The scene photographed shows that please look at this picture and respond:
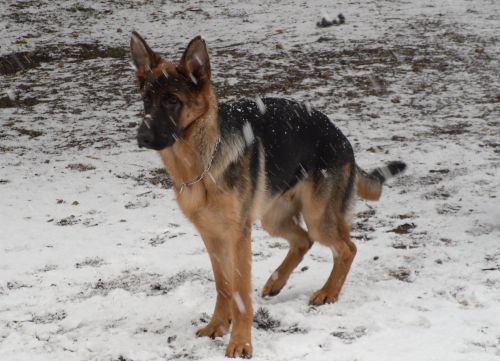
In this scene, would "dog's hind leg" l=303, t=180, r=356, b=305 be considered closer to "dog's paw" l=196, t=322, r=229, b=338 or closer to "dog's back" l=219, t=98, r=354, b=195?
"dog's back" l=219, t=98, r=354, b=195

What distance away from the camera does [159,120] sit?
354 cm

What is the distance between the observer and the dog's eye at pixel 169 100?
3.55m

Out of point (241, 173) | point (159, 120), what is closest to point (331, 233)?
point (241, 173)

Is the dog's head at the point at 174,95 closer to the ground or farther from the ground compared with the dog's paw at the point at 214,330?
farther from the ground

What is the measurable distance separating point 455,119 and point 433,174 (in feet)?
8.86

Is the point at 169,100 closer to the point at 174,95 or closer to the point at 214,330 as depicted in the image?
the point at 174,95

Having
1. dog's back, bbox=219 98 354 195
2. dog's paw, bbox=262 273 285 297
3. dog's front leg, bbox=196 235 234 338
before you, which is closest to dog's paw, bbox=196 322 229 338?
dog's front leg, bbox=196 235 234 338

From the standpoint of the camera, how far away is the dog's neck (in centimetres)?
375

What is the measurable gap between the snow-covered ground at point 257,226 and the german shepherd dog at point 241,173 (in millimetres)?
357

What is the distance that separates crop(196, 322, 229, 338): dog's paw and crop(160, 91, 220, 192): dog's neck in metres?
1.08

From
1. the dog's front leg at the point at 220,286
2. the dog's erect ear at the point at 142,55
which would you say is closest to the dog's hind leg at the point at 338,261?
the dog's front leg at the point at 220,286

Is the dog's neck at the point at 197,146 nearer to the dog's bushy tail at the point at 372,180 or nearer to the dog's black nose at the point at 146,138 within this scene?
the dog's black nose at the point at 146,138

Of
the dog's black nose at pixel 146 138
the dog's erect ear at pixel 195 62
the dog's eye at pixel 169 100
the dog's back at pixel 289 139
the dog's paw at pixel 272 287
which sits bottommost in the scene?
the dog's paw at pixel 272 287

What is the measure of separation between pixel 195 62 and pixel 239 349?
1863mm
